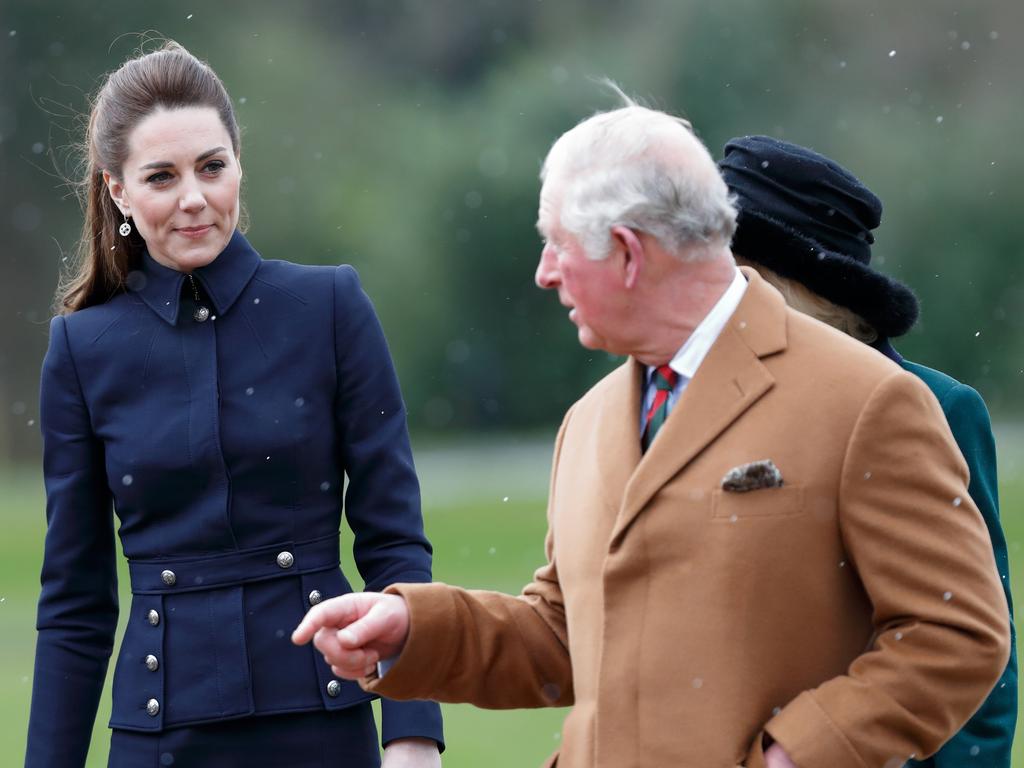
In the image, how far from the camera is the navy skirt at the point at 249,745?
3615mm

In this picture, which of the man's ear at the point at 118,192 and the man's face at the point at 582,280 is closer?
the man's face at the point at 582,280

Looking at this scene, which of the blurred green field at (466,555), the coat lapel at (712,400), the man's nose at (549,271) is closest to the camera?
the coat lapel at (712,400)

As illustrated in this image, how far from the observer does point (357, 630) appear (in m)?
3.04

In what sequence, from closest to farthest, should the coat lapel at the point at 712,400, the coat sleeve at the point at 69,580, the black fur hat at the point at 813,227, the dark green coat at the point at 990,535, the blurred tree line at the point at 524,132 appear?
the coat lapel at the point at 712,400, the dark green coat at the point at 990,535, the black fur hat at the point at 813,227, the coat sleeve at the point at 69,580, the blurred tree line at the point at 524,132

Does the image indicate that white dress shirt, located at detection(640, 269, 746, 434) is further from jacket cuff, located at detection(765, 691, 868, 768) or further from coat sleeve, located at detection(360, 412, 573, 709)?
jacket cuff, located at detection(765, 691, 868, 768)

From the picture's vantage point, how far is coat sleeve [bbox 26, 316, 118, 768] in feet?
12.2

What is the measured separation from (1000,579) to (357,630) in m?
1.22

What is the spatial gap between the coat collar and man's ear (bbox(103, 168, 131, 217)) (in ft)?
0.37

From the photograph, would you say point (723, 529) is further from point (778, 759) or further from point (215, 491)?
point (215, 491)

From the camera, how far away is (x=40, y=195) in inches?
1329

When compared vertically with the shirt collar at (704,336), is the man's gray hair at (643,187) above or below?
above

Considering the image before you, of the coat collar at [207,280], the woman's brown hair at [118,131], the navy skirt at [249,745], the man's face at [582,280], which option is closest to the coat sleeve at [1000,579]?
the man's face at [582,280]

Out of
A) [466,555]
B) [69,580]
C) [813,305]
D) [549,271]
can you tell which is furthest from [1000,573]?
[466,555]

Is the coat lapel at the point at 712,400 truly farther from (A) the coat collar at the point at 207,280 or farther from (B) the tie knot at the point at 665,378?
(A) the coat collar at the point at 207,280
